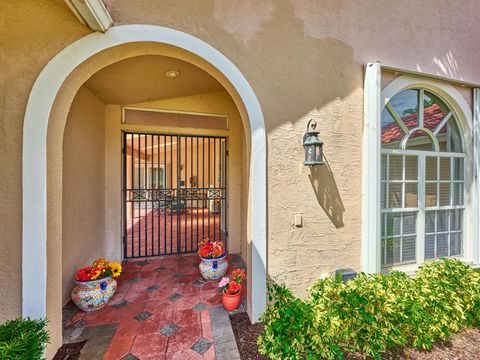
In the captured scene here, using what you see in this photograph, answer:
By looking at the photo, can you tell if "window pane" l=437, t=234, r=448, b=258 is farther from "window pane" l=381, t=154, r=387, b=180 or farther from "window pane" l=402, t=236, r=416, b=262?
"window pane" l=381, t=154, r=387, b=180

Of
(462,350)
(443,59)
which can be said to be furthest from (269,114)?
(462,350)

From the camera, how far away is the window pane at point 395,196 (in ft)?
10.2

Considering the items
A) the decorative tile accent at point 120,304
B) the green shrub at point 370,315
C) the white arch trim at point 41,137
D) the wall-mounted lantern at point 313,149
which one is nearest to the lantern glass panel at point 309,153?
the wall-mounted lantern at point 313,149

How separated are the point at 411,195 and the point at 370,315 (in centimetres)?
210

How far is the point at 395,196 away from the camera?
315cm

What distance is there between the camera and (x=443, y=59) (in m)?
3.30

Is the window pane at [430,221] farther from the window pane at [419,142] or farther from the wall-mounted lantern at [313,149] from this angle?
the wall-mounted lantern at [313,149]

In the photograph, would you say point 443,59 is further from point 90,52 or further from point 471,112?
point 90,52

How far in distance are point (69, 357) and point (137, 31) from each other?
3397 millimetres

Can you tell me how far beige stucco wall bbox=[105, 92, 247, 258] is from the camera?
4.08 metres

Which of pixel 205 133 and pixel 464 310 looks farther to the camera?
pixel 205 133

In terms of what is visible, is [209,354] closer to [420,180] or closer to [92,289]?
[92,289]

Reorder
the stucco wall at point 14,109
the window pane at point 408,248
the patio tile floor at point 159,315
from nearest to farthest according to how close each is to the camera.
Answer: the stucco wall at point 14,109, the patio tile floor at point 159,315, the window pane at point 408,248

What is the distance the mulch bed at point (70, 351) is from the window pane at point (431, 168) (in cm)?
518
